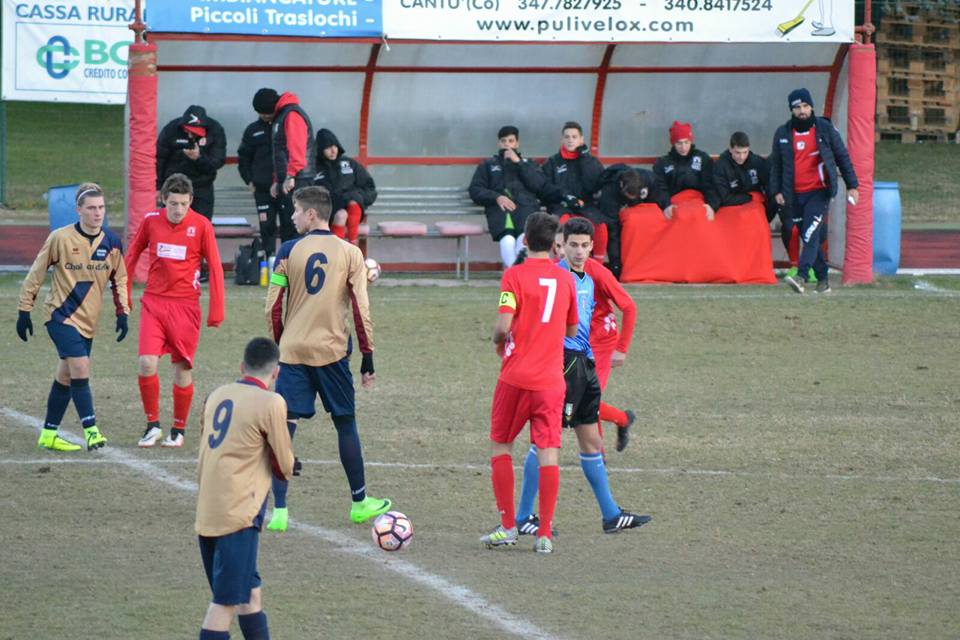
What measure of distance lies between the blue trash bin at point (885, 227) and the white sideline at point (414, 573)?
11.0 meters

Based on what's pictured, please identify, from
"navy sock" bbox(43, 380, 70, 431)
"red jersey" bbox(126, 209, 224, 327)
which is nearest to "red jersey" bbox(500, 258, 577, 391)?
"red jersey" bbox(126, 209, 224, 327)

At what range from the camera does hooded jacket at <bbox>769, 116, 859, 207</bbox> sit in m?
17.1

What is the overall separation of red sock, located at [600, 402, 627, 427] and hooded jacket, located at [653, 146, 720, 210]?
348 inches

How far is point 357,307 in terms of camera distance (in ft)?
28.6

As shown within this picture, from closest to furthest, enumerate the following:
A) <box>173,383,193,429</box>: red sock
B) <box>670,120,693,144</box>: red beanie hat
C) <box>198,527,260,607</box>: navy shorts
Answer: <box>198,527,260,607</box>: navy shorts
<box>173,383,193,429</box>: red sock
<box>670,120,693,144</box>: red beanie hat

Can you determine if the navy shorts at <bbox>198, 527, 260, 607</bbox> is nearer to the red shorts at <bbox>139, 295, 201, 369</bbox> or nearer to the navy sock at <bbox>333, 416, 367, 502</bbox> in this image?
the navy sock at <bbox>333, 416, 367, 502</bbox>

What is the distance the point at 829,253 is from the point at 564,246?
11266mm

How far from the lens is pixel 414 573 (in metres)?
7.65

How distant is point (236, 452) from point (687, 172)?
42.6 feet

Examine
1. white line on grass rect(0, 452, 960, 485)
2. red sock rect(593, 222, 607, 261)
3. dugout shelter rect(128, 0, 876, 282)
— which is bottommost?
white line on grass rect(0, 452, 960, 485)

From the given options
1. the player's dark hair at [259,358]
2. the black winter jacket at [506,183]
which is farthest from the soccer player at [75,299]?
the black winter jacket at [506,183]

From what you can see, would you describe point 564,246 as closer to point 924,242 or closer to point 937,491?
point 937,491

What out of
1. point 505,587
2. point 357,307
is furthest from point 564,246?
point 505,587

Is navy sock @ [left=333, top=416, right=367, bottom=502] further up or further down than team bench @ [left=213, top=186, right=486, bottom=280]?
further down
